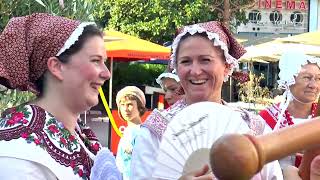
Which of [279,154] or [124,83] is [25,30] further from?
[124,83]

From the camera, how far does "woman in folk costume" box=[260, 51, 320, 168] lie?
3.88 metres

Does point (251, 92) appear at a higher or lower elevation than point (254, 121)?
lower

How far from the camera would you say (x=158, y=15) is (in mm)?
18609

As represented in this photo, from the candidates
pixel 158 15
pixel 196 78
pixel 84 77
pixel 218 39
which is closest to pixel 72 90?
pixel 84 77

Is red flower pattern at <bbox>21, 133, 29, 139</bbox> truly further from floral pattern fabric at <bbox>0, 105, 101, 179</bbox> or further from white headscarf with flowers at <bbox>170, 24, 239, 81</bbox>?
white headscarf with flowers at <bbox>170, 24, 239, 81</bbox>

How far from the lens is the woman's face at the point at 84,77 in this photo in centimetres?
213

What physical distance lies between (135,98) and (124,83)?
1267 cm

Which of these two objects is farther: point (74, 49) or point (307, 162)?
point (74, 49)

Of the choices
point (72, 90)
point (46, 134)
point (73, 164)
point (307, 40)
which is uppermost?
point (72, 90)

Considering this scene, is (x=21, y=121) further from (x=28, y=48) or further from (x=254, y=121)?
(x=254, y=121)

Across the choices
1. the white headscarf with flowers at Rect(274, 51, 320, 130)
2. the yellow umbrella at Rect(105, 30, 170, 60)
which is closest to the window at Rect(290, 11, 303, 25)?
the yellow umbrella at Rect(105, 30, 170, 60)

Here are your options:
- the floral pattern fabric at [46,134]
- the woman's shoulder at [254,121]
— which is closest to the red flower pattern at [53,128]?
the floral pattern fabric at [46,134]

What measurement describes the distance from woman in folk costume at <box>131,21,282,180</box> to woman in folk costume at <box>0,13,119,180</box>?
0.52ft

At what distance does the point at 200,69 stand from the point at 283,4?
26482 millimetres
